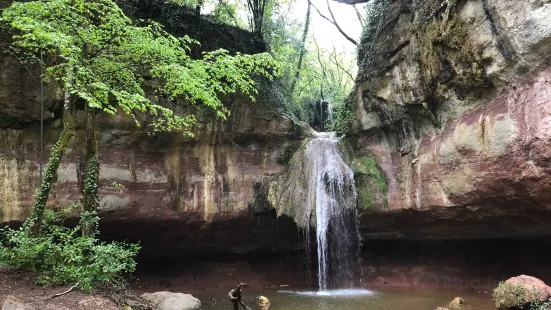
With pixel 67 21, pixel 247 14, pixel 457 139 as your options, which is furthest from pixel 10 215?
pixel 247 14

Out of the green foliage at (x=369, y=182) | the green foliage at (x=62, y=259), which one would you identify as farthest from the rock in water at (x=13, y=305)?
the green foliage at (x=369, y=182)

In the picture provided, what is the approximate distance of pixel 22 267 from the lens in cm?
711

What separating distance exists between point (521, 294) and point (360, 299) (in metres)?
3.65

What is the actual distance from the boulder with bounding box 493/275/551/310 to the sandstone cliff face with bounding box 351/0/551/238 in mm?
1471

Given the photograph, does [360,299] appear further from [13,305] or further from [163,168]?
[13,305]

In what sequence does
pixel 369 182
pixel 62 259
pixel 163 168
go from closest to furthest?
1. pixel 62 259
2. pixel 163 168
3. pixel 369 182

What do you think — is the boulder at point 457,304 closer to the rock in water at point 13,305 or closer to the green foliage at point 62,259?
the green foliage at point 62,259

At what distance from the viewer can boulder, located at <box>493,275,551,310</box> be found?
7.60 meters

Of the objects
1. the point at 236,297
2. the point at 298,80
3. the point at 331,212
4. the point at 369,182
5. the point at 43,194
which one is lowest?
the point at 236,297

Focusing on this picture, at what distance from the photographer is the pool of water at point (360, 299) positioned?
29.9 ft

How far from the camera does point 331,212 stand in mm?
12375

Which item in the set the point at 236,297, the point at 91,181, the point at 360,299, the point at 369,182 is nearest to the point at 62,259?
the point at 91,181

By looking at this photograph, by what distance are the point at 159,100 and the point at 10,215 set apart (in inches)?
190

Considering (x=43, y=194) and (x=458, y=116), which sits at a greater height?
(x=458, y=116)
